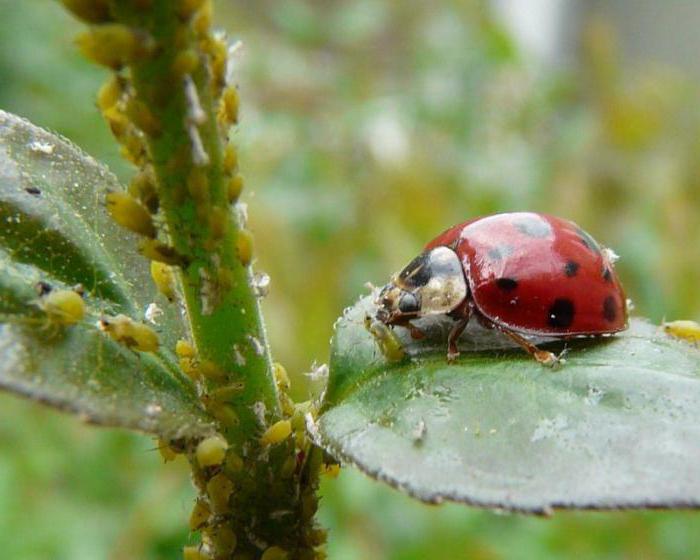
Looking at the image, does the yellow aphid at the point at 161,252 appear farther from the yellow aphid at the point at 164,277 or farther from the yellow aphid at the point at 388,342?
the yellow aphid at the point at 388,342

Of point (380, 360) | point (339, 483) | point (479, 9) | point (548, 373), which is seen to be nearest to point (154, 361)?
point (380, 360)

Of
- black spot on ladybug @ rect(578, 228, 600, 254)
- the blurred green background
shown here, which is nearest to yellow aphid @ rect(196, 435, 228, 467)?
black spot on ladybug @ rect(578, 228, 600, 254)

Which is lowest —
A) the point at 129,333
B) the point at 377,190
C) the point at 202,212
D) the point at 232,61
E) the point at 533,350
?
the point at 377,190

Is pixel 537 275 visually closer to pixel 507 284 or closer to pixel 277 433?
pixel 507 284

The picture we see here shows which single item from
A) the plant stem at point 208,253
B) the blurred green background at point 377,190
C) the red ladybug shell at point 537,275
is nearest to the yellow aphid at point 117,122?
the plant stem at point 208,253

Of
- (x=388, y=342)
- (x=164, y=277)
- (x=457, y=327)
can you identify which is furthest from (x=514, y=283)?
(x=164, y=277)

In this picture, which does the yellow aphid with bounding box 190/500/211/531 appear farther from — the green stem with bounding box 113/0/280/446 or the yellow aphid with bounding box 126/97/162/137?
the yellow aphid with bounding box 126/97/162/137
